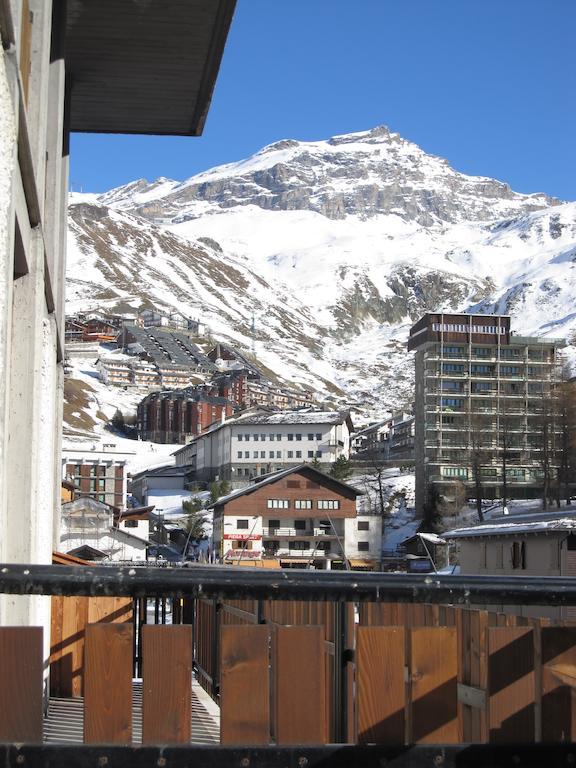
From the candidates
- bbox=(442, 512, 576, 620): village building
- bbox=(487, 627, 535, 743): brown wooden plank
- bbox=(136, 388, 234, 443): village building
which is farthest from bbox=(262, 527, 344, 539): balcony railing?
bbox=(136, 388, 234, 443): village building

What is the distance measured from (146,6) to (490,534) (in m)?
36.5

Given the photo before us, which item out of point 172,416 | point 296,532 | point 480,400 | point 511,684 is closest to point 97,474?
point 296,532

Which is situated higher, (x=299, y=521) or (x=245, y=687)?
(x=245, y=687)

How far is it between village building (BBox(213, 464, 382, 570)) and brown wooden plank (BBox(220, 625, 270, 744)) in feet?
260

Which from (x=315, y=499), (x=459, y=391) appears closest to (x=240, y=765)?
(x=315, y=499)

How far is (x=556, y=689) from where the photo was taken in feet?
9.82

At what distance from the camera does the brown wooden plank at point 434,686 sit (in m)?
2.93

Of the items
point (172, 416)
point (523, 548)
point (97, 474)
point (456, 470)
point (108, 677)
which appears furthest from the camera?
point (172, 416)

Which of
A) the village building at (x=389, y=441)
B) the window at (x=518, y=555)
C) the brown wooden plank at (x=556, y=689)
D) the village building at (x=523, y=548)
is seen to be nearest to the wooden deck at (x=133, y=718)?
Result: the brown wooden plank at (x=556, y=689)

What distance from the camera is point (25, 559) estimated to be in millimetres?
6270

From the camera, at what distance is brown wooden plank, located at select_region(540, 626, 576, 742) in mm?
2990

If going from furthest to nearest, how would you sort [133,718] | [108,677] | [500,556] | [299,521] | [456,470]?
[456,470] → [299,521] → [500,556] → [133,718] → [108,677]

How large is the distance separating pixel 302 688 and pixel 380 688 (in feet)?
0.64

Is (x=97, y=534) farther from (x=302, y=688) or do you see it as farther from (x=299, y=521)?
(x=302, y=688)
